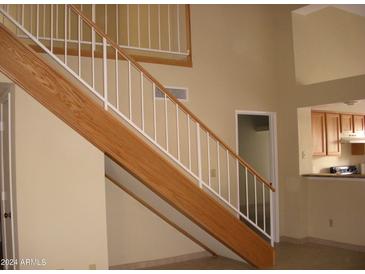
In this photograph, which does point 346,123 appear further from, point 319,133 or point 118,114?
point 118,114

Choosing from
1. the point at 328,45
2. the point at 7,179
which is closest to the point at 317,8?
the point at 328,45

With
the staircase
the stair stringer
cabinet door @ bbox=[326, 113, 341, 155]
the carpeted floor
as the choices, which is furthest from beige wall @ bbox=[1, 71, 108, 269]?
cabinet door @ bbox=[326, 113, 341, 155]

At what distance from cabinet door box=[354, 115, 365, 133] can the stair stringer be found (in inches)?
160

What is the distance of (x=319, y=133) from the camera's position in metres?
6.81

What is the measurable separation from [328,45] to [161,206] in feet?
13.6

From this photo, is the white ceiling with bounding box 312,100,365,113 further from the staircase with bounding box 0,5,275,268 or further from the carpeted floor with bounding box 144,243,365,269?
the staircase with bounding box 0,5,275,268

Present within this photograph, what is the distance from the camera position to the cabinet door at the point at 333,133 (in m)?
6.90

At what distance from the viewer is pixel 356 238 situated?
544 centimetres

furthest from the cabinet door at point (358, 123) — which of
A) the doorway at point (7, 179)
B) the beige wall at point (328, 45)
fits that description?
the doorway at point (7, 179)

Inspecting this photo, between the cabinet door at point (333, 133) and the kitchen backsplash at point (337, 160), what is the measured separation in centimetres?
33

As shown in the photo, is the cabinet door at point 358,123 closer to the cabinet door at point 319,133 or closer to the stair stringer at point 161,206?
the cabinet door at point 319,133

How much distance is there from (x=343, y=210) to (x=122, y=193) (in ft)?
10.4

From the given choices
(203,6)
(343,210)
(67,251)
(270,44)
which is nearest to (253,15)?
(270,44)

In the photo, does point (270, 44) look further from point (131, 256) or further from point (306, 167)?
point (131, 256)
